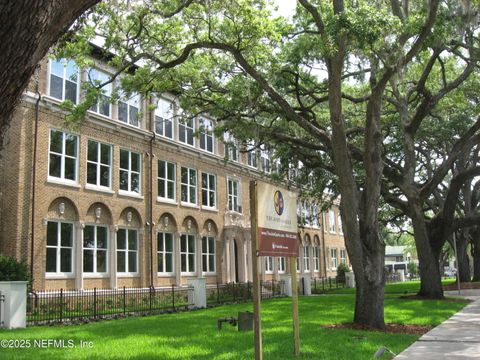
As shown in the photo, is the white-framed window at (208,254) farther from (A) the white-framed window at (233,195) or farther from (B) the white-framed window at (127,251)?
(B) the white-framed window at (127,251)

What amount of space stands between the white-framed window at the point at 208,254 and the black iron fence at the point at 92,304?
6.20 meters

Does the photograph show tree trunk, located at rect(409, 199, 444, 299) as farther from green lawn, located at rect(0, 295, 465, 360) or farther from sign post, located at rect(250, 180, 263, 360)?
sign post, located at rect(250, 180, 263, 360)

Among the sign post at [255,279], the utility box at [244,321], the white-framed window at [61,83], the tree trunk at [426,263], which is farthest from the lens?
the tree trunk at [426,263]

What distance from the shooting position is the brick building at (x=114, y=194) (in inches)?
840

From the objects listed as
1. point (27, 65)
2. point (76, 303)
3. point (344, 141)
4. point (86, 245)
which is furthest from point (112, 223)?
point (27, 65)

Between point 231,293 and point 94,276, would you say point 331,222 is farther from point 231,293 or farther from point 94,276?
point 94,276

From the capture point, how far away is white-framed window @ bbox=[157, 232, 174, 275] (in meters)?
28.6

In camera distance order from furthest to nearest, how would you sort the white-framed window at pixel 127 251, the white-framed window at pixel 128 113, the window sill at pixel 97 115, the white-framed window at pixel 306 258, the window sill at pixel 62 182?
the white-framed window at pixel 306 258
the white-framed window at pixel 128 113
the white-framed window at pixel 127 251
the window sill at pixel 97 115
the window sill at pixel 62 182

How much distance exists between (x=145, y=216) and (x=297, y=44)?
1348 centimetres

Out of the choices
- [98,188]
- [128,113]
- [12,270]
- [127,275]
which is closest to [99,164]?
[98,188]

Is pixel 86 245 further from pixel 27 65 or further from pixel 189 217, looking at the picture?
pixel 27 65

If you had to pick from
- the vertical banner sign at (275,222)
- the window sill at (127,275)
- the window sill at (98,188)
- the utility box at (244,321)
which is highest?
the window sill at (98,188)

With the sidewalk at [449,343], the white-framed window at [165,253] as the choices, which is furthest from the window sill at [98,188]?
the sidewalk at [449,343]

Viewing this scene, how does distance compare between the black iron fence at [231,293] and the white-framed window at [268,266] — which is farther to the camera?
the white-framed window at [268,266]
